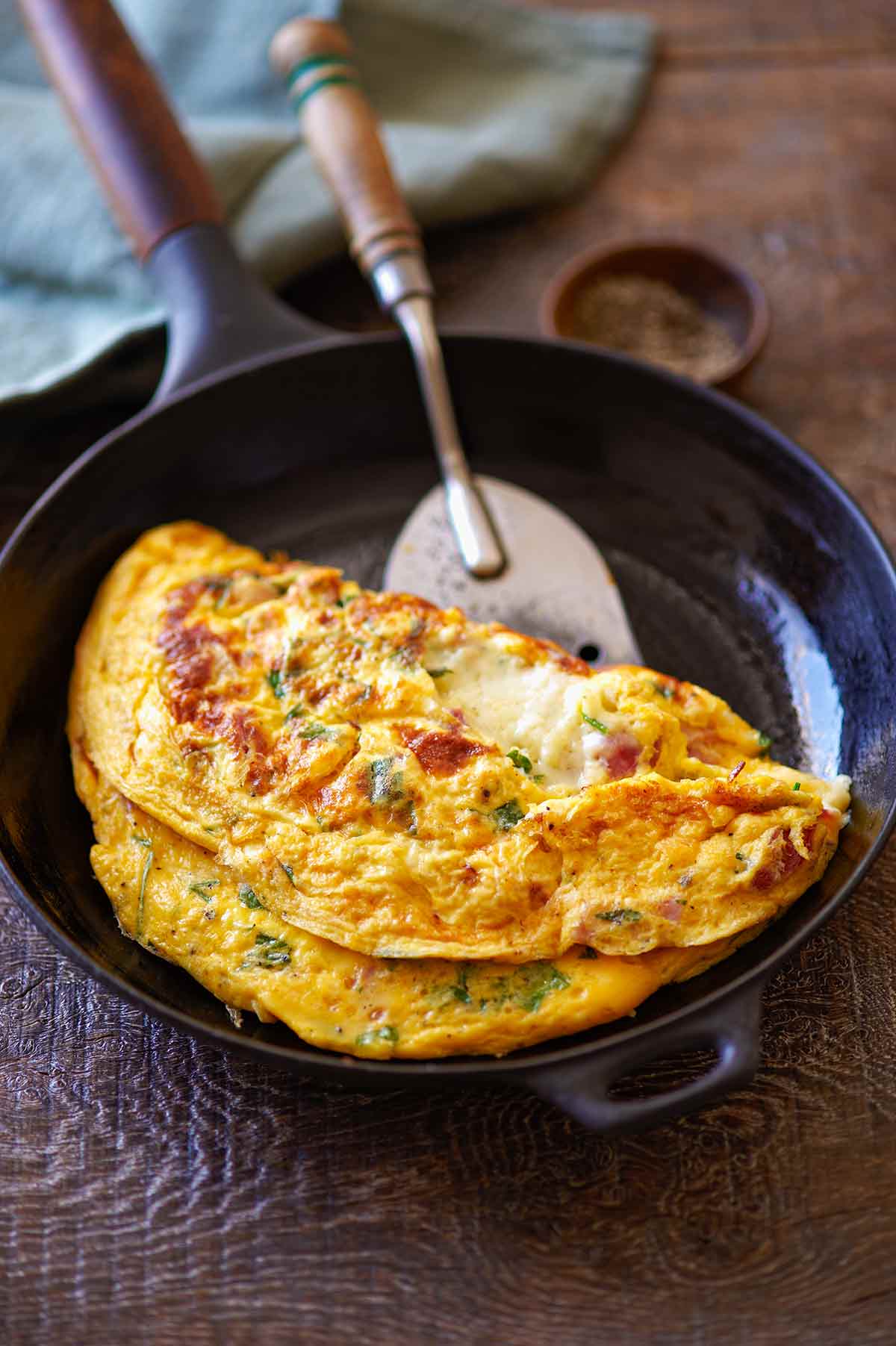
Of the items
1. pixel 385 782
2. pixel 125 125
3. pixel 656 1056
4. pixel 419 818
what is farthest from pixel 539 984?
pixel 125 125

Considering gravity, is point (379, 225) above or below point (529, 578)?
above

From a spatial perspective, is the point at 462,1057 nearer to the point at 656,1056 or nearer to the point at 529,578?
the point at 656,1056

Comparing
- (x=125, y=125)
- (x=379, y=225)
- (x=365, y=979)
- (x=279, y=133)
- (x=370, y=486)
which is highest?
(x=125, y=125)

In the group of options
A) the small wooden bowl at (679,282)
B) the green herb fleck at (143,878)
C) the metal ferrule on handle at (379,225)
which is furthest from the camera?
the small wooden bowl at (679,282)

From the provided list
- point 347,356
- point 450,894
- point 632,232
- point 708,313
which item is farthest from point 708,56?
point 450,894

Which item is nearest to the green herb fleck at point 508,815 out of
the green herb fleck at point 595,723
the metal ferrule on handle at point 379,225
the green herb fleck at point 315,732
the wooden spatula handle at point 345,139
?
the green herb fleck at point 595,723

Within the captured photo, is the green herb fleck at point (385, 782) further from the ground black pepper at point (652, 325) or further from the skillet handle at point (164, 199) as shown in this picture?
the ground black pepper at point (652, 325)
